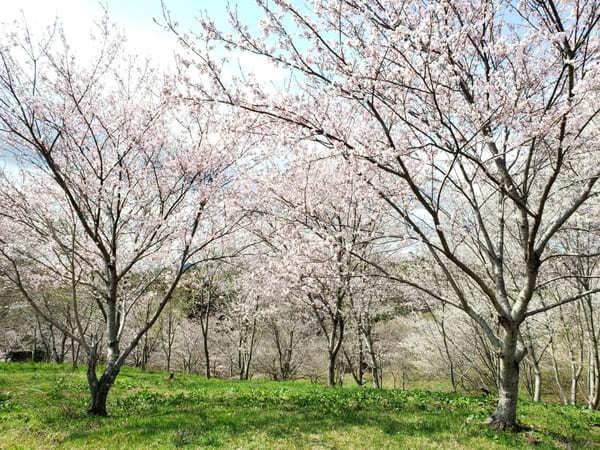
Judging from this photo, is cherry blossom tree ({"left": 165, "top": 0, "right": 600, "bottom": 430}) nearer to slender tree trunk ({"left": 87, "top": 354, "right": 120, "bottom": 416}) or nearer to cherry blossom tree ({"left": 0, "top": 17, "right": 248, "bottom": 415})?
cherry blossom tree ({"left": 0, "top": 17, "right": 248, "bottom": 415})

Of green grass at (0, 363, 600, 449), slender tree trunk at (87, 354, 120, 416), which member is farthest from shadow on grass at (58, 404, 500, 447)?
slender tree trunk at (87, 354, 120, 416)

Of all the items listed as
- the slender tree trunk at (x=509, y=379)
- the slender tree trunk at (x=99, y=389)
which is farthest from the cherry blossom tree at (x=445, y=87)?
the slender tree trunk at (x=99, y=389)

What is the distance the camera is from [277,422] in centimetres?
578

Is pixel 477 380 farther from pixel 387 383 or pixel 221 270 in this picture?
pixel 221 270

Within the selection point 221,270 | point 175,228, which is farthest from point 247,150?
point 221,270

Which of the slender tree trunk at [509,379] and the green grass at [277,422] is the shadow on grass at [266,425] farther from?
the slender tree trunk at [509,379]

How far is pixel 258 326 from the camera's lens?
25.4 m

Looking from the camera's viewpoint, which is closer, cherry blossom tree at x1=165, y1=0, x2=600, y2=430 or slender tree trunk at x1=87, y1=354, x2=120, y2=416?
cherry blossom tree at x1=165, y1=0, x2=600, y2=430

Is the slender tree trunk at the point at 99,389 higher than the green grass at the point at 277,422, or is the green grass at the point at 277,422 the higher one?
the slender tree trunk at the point at 99,389

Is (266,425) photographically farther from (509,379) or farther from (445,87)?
(445,87)

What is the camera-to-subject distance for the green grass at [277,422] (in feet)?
16.0

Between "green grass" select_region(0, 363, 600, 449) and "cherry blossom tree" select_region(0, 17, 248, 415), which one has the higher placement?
"cherry blossom tree" select_region(0, 17, 248, 415)

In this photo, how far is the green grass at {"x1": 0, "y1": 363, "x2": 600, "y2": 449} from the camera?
16.0ft

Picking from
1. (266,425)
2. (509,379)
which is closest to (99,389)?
(266,425)
